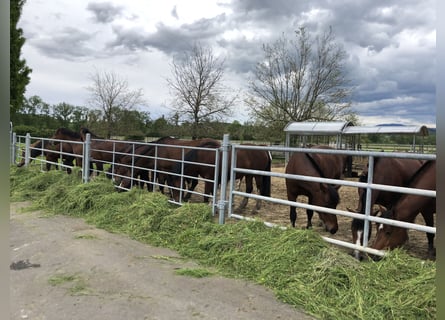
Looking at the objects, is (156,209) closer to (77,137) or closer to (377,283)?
(377,283)

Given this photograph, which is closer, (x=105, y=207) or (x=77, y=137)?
(x=105, y=207)

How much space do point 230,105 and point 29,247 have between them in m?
17.1

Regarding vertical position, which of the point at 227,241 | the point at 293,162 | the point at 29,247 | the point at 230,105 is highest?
the point at 230,105

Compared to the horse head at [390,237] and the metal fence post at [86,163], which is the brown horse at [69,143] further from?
the horse head at [390,237]

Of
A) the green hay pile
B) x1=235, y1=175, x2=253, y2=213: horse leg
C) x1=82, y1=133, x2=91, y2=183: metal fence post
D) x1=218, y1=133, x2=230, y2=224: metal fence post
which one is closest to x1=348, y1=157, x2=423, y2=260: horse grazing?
the green hay pile

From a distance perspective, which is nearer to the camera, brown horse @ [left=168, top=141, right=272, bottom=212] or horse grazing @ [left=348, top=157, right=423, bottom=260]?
horse grazing @ [left=348, top=157, right=423, bottom=260]

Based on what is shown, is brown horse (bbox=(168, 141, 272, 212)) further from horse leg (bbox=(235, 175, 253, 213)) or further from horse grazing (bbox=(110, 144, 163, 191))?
horse grazing (bbox=(110, 144, 163, 191))

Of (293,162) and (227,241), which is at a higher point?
(293,162)

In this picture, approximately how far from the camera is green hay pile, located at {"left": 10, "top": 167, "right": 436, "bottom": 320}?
231cm

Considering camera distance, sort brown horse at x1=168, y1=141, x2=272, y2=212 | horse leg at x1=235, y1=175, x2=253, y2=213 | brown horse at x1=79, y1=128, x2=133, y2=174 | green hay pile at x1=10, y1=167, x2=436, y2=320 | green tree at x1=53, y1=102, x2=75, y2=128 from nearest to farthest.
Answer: green hay pile at x1=10, y1=167, x2=436, y2=320 → brown horse at x1=168, y1=141, x2=272, y2=212 → horse leg at x1=235, y1=175, x2=253, y2=213 → brown horse at x1=79, y1=128, x2=133, y2=174 → green tree at x1=53, y1=102, x2=75, y2=128

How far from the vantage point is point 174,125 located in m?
20.2

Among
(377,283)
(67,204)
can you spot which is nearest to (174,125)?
(67,204)

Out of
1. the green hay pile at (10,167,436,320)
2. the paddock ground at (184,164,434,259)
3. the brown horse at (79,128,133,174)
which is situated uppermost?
the brown horse at (79,128,133,174)

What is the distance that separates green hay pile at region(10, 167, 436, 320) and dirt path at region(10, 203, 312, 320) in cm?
18
